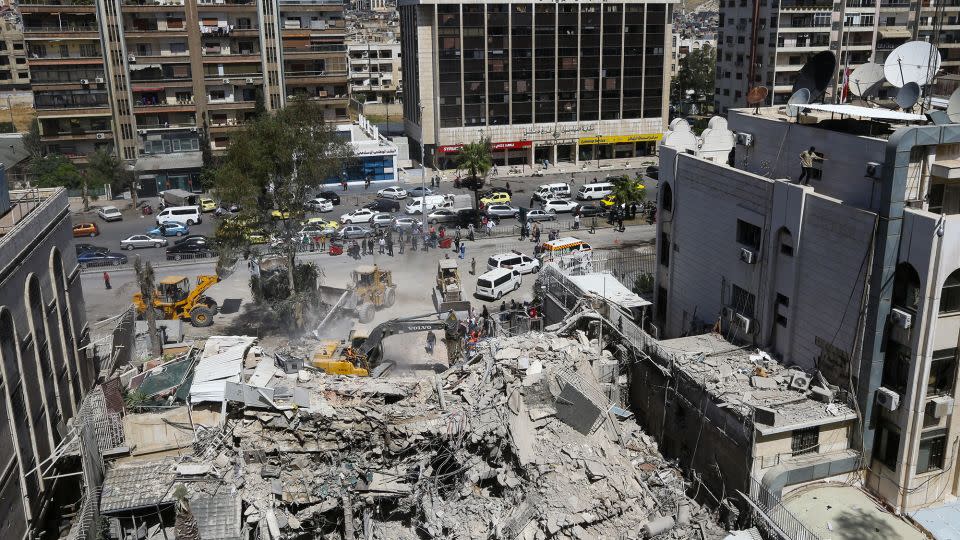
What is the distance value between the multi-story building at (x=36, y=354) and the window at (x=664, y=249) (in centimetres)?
2164

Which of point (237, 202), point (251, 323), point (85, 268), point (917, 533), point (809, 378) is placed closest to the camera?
point (917, 533)

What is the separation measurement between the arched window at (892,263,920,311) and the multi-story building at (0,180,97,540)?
22.6m

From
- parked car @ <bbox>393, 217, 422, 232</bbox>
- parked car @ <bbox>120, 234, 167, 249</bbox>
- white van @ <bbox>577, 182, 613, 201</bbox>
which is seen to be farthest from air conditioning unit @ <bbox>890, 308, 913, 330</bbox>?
parked car @ <bbox>120, 234, 167, 249</bbox>

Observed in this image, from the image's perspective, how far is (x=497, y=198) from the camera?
62.6 m

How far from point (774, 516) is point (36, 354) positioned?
66.4 feet

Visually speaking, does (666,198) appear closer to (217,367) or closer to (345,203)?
(217,367)

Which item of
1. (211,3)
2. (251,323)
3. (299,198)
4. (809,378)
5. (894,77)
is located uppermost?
(211,3)

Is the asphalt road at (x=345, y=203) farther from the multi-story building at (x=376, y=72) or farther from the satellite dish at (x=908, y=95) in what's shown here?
the multi-story building at (x=376, y=72)

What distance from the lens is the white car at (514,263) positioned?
4531 centimetres

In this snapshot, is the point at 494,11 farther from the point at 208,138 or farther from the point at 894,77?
the point at 894,77

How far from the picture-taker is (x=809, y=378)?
80.0 feet

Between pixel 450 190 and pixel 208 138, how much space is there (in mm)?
20985

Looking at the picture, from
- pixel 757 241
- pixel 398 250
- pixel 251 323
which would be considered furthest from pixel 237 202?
pixel 757 241

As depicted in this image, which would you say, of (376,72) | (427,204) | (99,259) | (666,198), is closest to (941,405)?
(666,198)
